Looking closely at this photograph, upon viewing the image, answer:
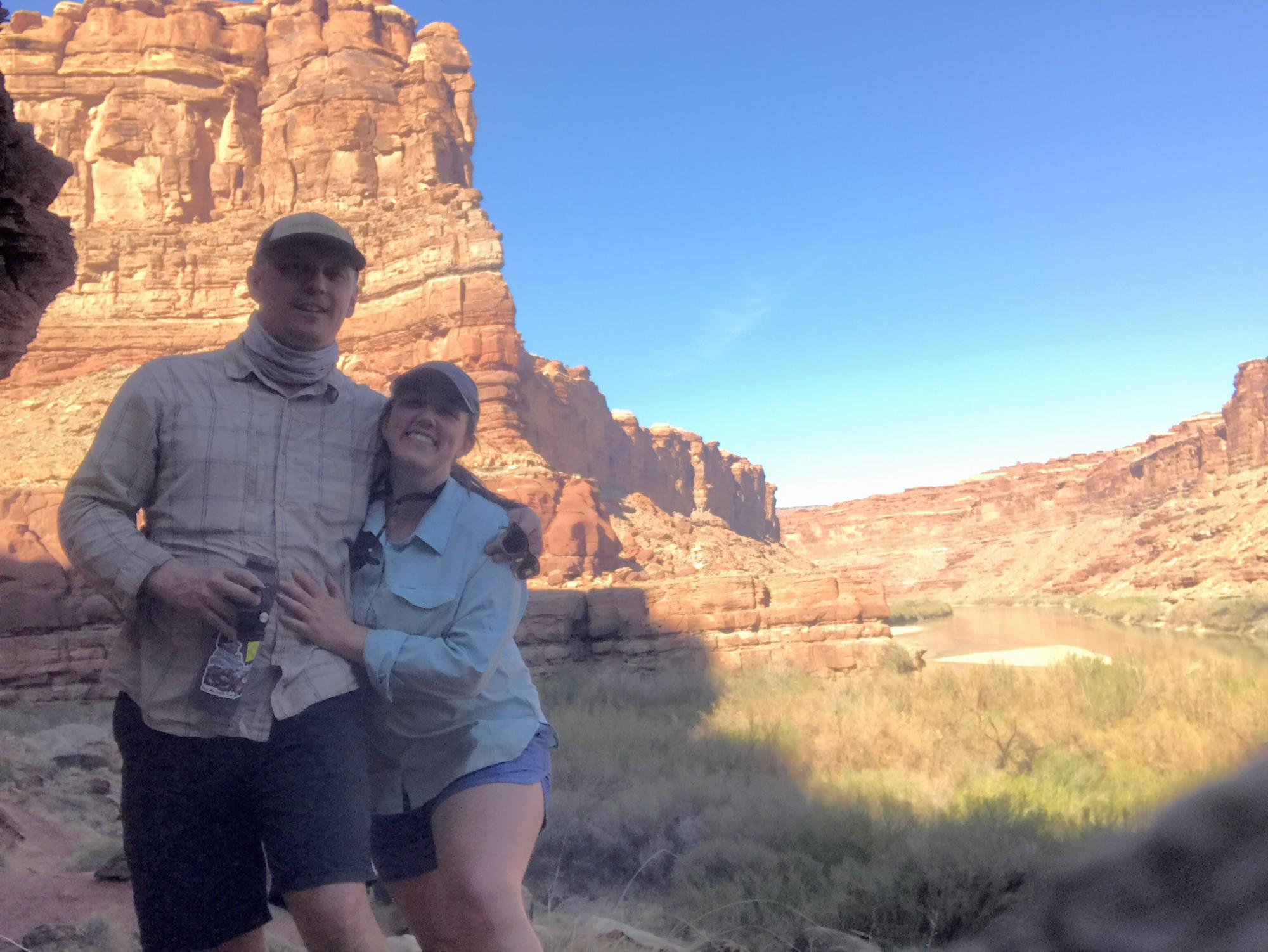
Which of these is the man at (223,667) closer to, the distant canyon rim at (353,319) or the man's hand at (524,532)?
the man's hand at (524,532)

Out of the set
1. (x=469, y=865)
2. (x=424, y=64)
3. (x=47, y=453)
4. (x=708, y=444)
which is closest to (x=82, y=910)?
(x=469, y=865)

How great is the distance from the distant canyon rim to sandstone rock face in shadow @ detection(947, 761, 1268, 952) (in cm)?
1446

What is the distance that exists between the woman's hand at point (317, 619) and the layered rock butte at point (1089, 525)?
81.4 ft

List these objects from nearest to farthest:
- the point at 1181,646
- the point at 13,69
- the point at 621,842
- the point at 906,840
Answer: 1. the point at 906,840
2. the point at 621,842
3. the point at 1181,646
4. the point at 13,69

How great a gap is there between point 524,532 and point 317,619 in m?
0.52

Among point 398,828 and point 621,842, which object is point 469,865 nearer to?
point 398,828

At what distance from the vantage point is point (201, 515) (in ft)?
6.10

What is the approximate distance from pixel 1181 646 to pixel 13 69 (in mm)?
45564

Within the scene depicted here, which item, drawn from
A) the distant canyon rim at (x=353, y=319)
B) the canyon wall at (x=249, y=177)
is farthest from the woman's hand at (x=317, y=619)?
the canyon wall at (x=249, y=177)

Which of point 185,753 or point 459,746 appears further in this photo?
point 459,746

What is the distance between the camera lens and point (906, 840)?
5129 mm

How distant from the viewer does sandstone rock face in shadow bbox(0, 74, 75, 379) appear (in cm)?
288

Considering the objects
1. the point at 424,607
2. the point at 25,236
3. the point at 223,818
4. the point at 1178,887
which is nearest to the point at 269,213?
the point at 25,236

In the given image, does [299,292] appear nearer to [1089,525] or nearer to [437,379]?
[437,379]
